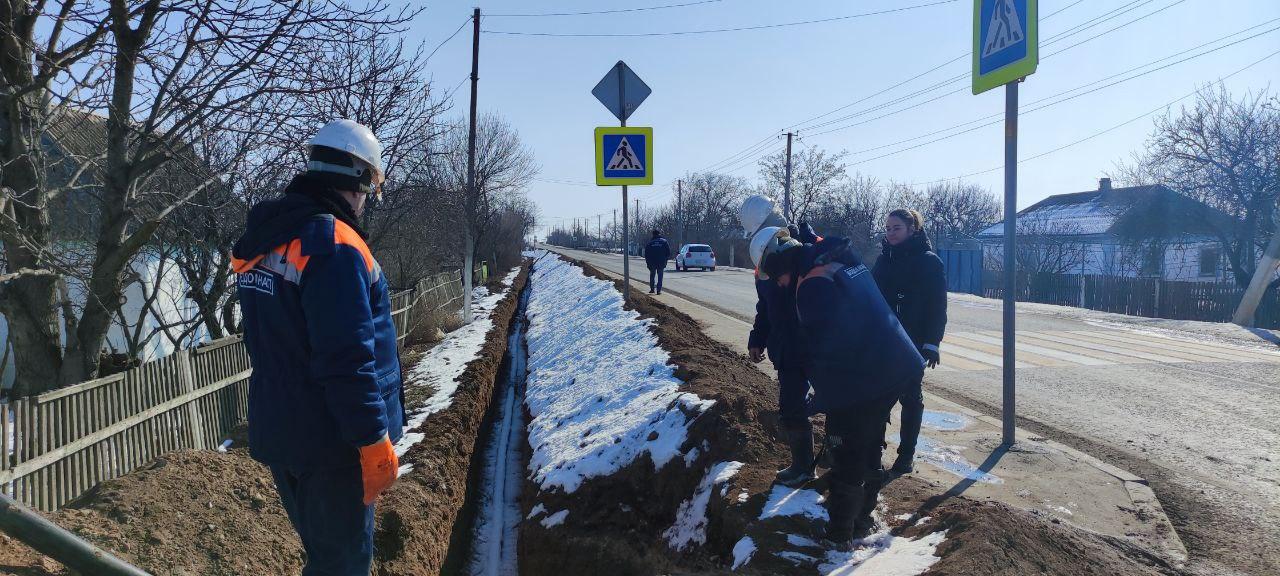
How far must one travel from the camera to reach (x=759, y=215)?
4.32m

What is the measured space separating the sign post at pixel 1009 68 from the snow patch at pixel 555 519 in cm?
316

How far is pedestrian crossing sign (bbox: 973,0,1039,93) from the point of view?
4.94 m

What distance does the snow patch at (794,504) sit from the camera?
→ 3812mm

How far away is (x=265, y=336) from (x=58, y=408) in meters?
3.01

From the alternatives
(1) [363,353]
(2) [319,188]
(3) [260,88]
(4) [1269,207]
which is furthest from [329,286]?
(4) [1269,207]

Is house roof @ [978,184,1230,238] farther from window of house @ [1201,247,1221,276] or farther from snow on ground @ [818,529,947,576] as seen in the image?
snow on ground @ [818,529,947,576]

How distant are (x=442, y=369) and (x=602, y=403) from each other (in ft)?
13.3

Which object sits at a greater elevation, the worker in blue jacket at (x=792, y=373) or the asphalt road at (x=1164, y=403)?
the worker in blue jacket at (x=792, y=373)

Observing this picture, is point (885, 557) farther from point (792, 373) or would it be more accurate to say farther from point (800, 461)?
point (792, 373)

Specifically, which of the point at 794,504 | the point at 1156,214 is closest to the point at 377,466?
the point at 794,504

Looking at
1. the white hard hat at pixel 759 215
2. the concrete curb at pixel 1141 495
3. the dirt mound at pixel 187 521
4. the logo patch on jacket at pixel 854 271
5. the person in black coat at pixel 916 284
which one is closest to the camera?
the dirt mound at pixel 187 521

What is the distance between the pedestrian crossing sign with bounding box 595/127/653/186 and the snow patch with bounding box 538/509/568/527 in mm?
6138

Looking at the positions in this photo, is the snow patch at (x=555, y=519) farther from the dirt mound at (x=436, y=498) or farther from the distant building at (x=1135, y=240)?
the distant building at (x=1135, y=240)

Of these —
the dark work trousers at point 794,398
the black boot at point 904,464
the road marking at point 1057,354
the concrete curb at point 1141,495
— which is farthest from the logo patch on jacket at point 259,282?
the road marking at point 1057,354
